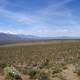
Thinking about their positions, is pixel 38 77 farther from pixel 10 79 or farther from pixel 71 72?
pixel 71 72

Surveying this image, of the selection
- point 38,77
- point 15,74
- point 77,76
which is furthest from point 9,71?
point 77,76

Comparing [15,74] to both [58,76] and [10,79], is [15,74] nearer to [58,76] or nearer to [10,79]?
[10,79]

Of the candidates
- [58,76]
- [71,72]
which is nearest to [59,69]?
[71,72]

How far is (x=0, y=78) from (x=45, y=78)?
2.82 m

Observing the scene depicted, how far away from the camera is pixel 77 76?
14.6m

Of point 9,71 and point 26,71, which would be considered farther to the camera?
point 26,71

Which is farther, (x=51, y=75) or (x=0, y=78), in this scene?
(x=51, y=75)

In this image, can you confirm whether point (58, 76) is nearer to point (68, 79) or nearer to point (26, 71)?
point (68, 79)

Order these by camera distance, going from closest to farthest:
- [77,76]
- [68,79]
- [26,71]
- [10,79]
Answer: [10,79] < [68,79] < [77,76] < [26,71]

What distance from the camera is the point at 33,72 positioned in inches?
586

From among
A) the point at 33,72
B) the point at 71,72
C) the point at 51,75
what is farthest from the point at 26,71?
the point at 71,72

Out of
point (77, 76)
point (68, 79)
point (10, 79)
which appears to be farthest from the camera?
point (77, 76)

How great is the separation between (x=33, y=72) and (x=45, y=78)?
190 centimetres

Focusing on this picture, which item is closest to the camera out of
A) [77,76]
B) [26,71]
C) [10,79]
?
[10,79]
